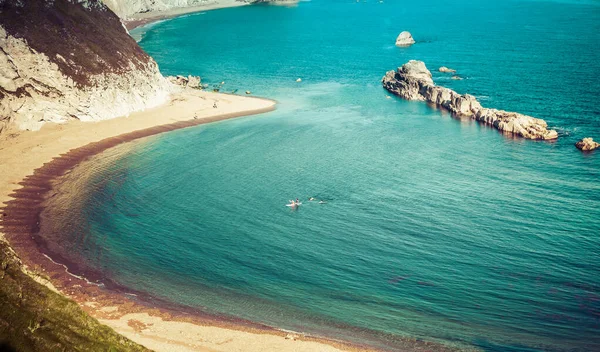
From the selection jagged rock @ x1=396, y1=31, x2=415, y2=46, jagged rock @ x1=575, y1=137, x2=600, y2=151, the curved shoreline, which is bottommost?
the curved shoreline

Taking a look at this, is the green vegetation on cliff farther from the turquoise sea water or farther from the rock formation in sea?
the rock formation in sea

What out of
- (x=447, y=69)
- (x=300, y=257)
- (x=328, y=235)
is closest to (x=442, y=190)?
(x=328, y=235)

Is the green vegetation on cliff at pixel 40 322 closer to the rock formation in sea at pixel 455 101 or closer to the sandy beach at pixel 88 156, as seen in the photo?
the sandy beach at pixel 88 156

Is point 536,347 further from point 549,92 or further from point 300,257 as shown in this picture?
point 549,92

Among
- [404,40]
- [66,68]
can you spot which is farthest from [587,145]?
[404,40]

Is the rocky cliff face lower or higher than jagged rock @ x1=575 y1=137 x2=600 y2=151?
higher

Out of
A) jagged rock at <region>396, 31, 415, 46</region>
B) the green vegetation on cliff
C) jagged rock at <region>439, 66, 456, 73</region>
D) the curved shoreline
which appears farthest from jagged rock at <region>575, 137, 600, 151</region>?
jagged rock at <region>396, 31, 415, 46</region>
